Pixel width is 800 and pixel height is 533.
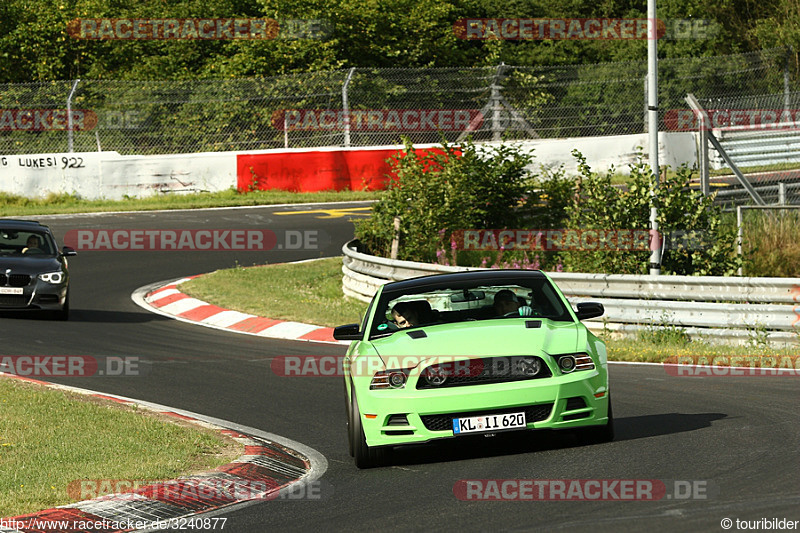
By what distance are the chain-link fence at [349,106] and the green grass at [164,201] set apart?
1219 mm

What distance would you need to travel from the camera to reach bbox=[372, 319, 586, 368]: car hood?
816 cm

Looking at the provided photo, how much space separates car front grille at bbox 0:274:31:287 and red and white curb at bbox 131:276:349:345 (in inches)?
90.8

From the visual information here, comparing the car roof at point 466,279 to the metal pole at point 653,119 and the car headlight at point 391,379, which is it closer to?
the car headlight at point 391,379

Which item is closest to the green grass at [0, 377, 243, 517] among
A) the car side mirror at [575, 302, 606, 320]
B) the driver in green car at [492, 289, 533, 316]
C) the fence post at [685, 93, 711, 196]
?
the driver in green car at [492, 289, 533, 316]

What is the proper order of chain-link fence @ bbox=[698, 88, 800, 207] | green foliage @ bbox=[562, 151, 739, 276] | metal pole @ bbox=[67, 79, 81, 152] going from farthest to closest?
metal pole @ bbox=[67, 79, 81, 152] → chain-link fence @ bbox=[698, 88, 800, 207] → green foliage @ bbox=[562, 151, 739, 276]

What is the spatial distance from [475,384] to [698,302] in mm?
6578

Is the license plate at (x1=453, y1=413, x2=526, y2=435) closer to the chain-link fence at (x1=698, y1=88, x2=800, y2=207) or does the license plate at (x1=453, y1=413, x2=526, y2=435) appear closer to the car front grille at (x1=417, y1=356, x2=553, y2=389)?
the car front grille at (x1=417, y1=356, x2=553, y2=389)

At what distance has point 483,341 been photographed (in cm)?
823

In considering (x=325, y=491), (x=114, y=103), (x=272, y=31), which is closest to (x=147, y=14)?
(x=272, y=31)

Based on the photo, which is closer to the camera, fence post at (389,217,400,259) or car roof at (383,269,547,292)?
car roof at (383,269,547,292)

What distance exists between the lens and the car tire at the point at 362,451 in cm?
827

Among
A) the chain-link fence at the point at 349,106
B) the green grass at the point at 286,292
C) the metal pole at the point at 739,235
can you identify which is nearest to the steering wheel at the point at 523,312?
the metal pole at the point at 739,235

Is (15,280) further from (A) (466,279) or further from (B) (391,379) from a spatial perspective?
(B) (391,379)

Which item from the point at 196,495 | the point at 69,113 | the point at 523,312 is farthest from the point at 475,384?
the point at 69,113
